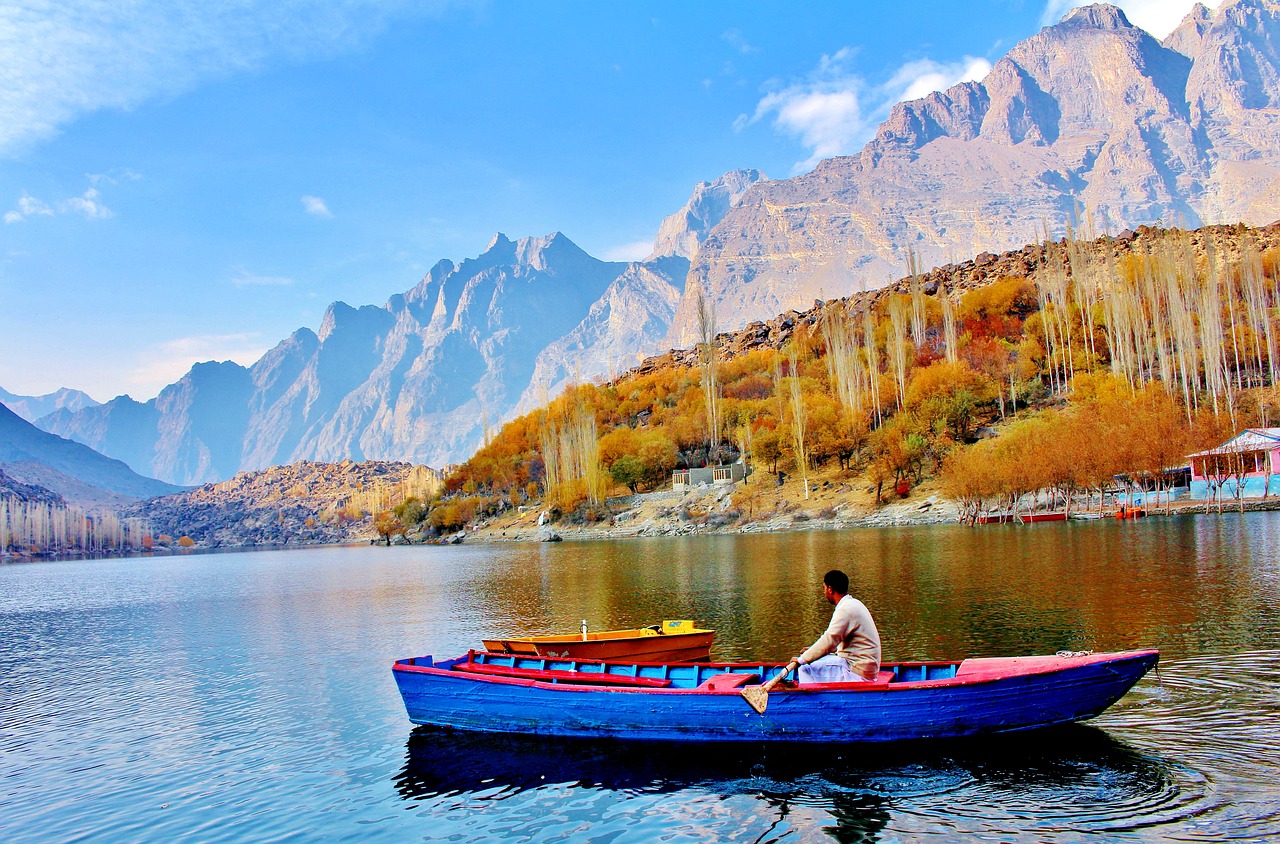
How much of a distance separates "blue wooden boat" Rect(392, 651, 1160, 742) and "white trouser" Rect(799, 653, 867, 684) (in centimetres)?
46

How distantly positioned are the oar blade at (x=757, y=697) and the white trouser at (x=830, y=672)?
75 centimetres

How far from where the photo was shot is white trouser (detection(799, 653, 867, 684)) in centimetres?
1184

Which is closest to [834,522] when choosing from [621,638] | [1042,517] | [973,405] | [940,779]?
[1042,517]

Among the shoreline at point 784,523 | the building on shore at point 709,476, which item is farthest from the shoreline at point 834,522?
the building on shore at point 709,476

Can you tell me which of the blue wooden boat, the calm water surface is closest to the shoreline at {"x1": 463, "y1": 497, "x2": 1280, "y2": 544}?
the calm water surface

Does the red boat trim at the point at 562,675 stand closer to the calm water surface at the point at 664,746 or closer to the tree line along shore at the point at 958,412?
the calm water surface at the point at 664,746

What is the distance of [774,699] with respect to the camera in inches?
461

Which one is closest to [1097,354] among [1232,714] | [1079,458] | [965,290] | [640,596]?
[1079,458]

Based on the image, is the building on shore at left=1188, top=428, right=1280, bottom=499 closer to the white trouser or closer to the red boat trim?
the white trouser

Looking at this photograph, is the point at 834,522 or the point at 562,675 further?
the point at 834,522

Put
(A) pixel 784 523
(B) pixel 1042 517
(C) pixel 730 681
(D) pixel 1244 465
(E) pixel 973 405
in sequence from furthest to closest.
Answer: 1. (E) pixel 973 405
2. (A) pixel 784 523
3. (B) pixel 1042 517
4. (D) pixel 1244 465
5. (C) pixel 730 681

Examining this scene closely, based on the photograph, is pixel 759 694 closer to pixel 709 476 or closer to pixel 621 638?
pixel 621 638

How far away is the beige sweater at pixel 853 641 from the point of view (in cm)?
1167

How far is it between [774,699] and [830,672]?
1.01 m
